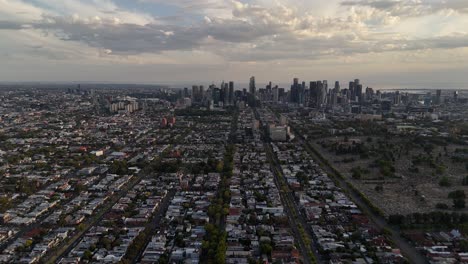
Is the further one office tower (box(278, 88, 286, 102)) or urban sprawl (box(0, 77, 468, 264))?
office tower (box(278, 88, 286, 102))

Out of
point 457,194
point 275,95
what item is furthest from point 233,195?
point 275,95

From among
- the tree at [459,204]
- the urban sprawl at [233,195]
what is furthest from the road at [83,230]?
the tree at [459,204]

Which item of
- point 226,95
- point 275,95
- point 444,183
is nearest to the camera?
point 444,183

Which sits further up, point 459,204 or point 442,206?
point 459,204

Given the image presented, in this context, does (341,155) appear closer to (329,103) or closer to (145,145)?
(145,145)

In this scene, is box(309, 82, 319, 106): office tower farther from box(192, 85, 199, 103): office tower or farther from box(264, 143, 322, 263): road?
box(264, 143, 322, 263): road

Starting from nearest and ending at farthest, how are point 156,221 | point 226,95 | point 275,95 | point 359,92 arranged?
point 156,221, point 226,95, point 359,92, point 275,95

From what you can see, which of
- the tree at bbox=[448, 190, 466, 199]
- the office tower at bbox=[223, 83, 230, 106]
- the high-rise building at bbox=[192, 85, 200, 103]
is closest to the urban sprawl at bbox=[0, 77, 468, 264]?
the tree at bbox=[448, 190, 466, 199]

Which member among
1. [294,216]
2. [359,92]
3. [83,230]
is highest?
[359,92]

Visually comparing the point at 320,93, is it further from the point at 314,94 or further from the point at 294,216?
the point at 294,216

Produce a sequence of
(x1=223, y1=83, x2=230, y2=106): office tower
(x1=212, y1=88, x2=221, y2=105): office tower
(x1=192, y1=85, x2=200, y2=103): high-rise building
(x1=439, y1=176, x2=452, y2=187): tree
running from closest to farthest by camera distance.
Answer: (x1=439, y1=176, x2=452, y2=187): tree, (x1=223, y1=83, x2=230, y2=106): office tower, (x1=212, y1=88, x2=221, y2=105): office tower, (x1=192, y1=85, x2=200, y2=103): high-rise building

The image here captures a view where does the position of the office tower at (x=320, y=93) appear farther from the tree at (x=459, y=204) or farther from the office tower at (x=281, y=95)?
the tree at (x=459, y=204)
